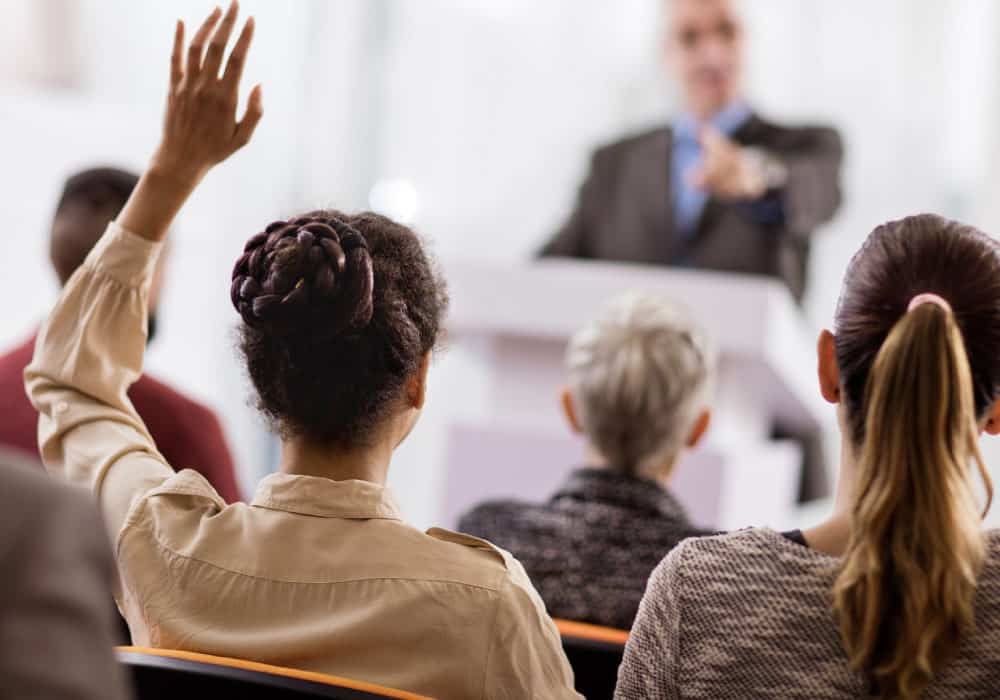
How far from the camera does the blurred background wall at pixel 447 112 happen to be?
4.79 meters

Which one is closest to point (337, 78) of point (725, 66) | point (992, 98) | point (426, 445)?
point (426, 445)

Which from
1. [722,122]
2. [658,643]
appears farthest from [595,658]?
[722,122]

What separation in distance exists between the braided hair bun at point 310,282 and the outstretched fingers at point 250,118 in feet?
0.49

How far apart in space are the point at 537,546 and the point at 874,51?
442cm

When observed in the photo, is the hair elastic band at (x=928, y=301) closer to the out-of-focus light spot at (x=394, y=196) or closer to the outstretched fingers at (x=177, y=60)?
the outstretched fingers at (x=177, y=60)

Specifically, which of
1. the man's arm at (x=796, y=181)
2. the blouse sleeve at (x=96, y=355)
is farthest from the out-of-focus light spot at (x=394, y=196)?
the blouse sleeve at (x=96, y=355)

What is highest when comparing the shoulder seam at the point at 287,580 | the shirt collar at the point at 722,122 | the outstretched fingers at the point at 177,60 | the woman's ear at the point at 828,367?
the outstretched fingers at the point at 177,60

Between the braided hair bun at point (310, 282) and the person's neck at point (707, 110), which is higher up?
the person's neck at point (707, 110)

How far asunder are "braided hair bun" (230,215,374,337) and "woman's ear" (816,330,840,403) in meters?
0.39

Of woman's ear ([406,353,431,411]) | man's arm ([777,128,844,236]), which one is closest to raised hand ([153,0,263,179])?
woman's ear ([406,353,431,411])

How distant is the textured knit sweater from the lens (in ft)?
5.12

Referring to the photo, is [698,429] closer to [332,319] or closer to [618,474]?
[618,474]

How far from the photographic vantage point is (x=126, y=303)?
50.6 inches

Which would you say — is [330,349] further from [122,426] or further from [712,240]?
[712,240]
